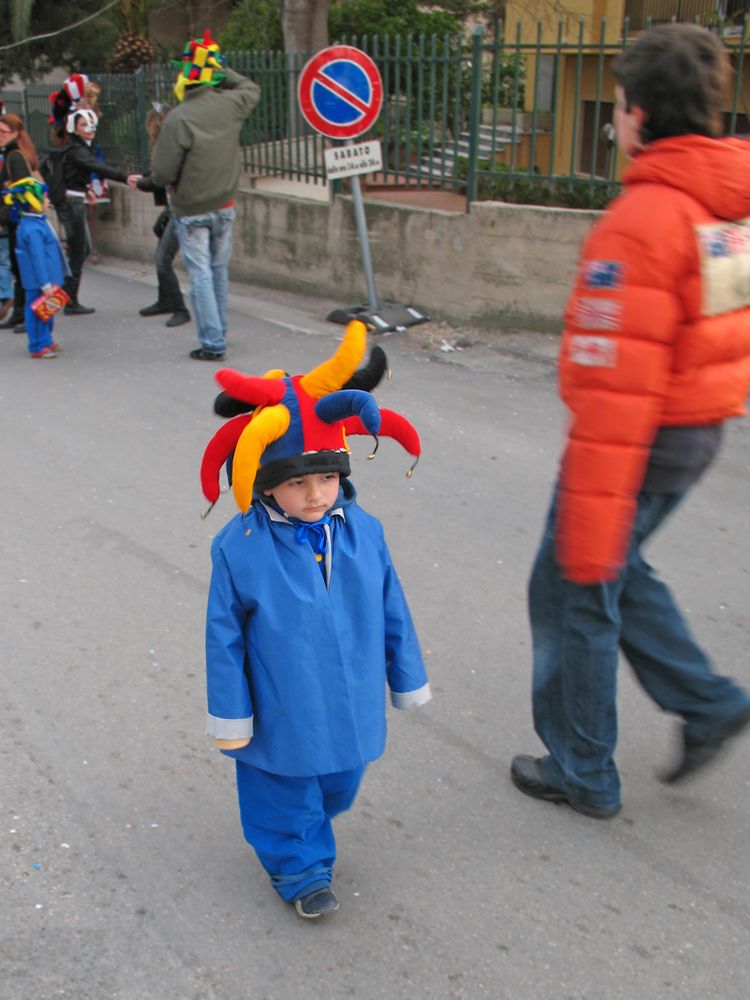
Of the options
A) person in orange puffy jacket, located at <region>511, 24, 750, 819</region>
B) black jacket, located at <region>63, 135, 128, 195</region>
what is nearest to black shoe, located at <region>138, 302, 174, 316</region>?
black jacket, located at <region>63, 135, 128, 195</region>

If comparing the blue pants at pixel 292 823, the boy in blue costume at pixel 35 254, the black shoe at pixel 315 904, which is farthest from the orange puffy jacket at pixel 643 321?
the boy in blue costume at pixel 35 254

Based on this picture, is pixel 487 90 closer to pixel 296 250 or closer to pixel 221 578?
pixel 296 250

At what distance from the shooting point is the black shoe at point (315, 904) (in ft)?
9.04

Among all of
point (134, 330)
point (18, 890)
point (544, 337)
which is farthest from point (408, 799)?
point (134, 330)

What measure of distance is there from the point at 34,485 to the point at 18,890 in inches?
122

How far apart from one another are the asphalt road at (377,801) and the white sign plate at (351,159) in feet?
11.9

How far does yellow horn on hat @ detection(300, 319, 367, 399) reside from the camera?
2485mm

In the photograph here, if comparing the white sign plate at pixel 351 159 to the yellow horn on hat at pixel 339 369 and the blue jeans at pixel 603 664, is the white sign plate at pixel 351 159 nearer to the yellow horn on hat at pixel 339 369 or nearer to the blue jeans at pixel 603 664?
the blue jeans at pixel 603 664

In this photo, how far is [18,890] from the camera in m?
2.87

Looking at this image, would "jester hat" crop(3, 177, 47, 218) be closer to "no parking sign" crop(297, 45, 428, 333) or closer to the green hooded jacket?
the green hooded jacket

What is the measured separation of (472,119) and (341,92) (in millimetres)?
989

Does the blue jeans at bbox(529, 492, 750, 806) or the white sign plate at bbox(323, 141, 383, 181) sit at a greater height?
the white sign plate at bbox(323, 141, 383, 181)

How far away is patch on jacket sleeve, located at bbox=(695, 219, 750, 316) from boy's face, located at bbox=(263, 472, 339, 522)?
0.94 meters

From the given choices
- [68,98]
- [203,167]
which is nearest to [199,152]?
[203,167]
